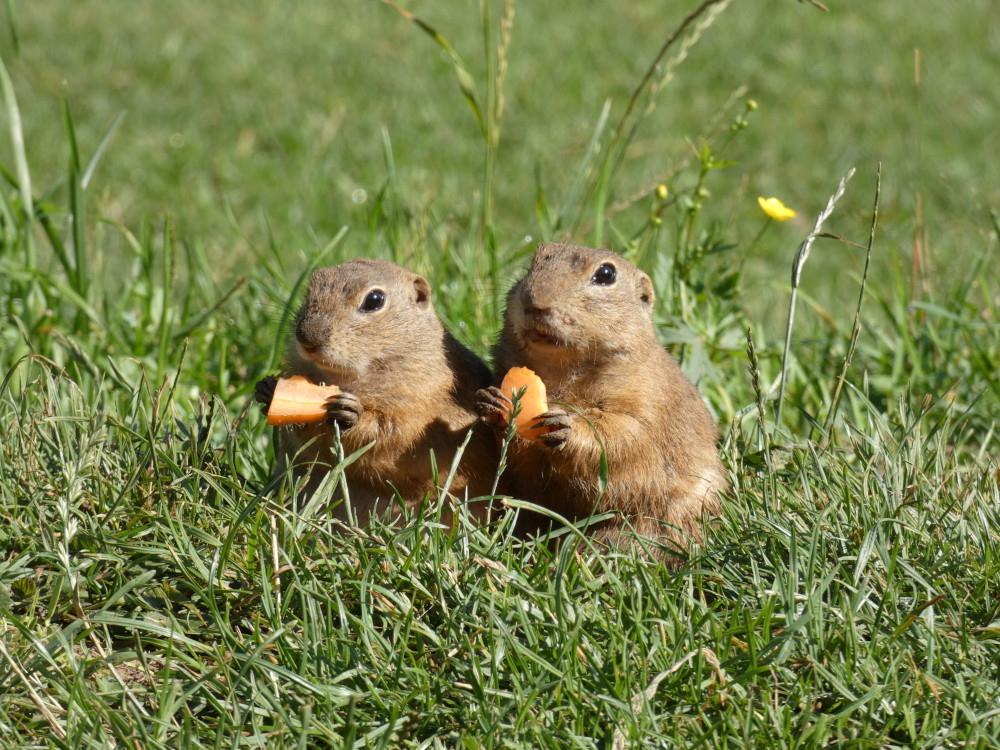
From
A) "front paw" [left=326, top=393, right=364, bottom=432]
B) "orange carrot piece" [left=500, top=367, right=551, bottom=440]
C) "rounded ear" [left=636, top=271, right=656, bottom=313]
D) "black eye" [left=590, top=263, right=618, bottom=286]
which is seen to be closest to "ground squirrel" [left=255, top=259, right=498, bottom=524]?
"front paw" [left=326, top=393, right=364, bottom=432]

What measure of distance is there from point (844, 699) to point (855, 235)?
260 inches

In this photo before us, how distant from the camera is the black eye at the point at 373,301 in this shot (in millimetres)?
3213

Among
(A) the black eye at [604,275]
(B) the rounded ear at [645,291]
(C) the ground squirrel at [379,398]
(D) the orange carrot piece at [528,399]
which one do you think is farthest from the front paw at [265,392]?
(B) the rounded ear at [645,291]

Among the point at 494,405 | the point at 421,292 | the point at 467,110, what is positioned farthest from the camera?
the point at 467,110

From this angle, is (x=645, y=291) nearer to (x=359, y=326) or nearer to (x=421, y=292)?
(x=421, y=292)

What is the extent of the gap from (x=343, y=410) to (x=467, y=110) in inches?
287

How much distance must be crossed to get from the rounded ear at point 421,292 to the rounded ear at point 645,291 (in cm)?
67

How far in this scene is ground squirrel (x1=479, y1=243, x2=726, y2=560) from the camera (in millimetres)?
3088

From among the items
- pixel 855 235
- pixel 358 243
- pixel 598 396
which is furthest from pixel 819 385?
pixel 855 235

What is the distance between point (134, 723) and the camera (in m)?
2.34

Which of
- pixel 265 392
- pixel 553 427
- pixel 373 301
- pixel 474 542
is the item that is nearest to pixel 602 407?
pixel 553 427

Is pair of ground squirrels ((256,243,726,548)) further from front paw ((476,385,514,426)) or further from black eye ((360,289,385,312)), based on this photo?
front paw ((476,385,514,426))

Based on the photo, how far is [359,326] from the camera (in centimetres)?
316

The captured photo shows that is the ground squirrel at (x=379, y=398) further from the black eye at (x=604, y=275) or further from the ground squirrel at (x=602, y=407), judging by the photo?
the black eye at (x=604, y=275)
